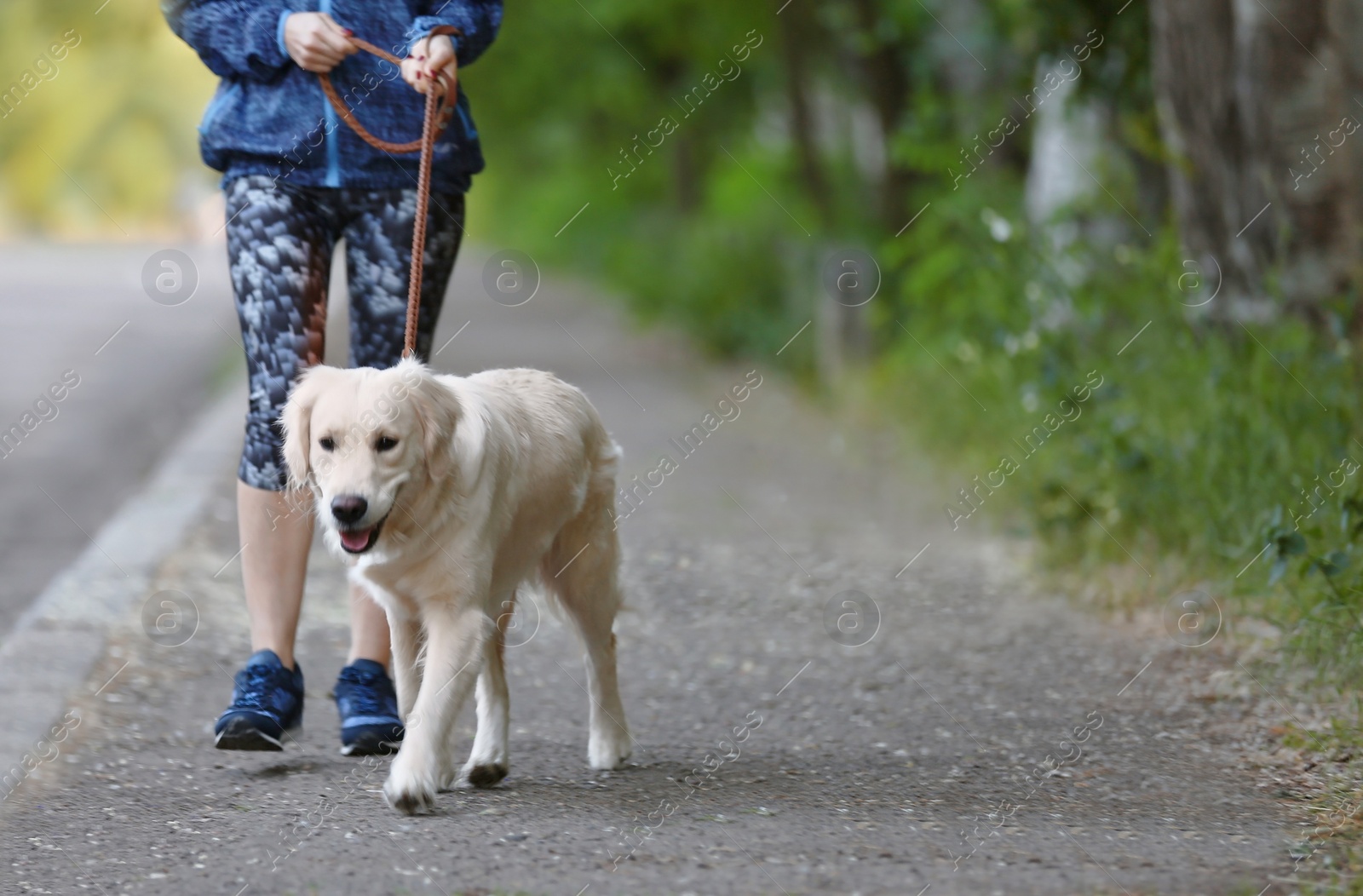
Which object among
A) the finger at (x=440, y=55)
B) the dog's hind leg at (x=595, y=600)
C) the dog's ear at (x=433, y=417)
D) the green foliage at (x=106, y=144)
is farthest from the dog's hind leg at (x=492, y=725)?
the green foliage at (x=106, y=144)

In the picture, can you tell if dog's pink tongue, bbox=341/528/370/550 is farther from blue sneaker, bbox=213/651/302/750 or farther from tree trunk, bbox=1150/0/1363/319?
tree trunk, bbox=1150/0/1363/319

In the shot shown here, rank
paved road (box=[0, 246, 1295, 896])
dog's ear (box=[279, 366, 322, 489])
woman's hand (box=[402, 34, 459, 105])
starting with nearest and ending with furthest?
1. paved road (box=[0, 246, 1295, 896])
2. dog's ear (box=[279, 366, 322, 489])
3. woman's hand (box=[402, 34, 459, 105])

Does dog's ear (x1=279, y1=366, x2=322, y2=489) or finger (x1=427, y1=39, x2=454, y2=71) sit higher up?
finger (x1=427, y1=39, x2=454, y2=71)

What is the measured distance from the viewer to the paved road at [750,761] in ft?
9.71

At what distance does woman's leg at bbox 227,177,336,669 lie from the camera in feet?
12.4

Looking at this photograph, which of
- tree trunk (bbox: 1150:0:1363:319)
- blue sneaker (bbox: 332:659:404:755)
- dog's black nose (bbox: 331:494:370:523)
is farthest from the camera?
tree trunk (bbox: 1150:0:1363:319)

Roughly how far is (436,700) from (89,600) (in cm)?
250

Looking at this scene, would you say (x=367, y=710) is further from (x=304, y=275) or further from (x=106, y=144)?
(x=106, y=144)

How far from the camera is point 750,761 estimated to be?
3857mm

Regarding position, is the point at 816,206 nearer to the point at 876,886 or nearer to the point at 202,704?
the point at 202,704

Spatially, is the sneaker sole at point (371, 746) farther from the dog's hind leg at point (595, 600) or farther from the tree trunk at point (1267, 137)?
the tree trunk at point (1267, 137)

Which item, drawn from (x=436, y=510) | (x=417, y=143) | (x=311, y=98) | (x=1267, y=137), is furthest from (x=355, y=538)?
(x=1267, y=137)

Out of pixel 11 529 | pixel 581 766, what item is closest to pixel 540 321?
pixel 11 529

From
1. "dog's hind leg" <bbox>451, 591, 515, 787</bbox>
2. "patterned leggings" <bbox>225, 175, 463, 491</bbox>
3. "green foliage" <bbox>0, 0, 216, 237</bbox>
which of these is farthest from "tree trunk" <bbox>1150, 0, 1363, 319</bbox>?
"green foliage" <bbox>0, 0, 216, 237</bbox>
